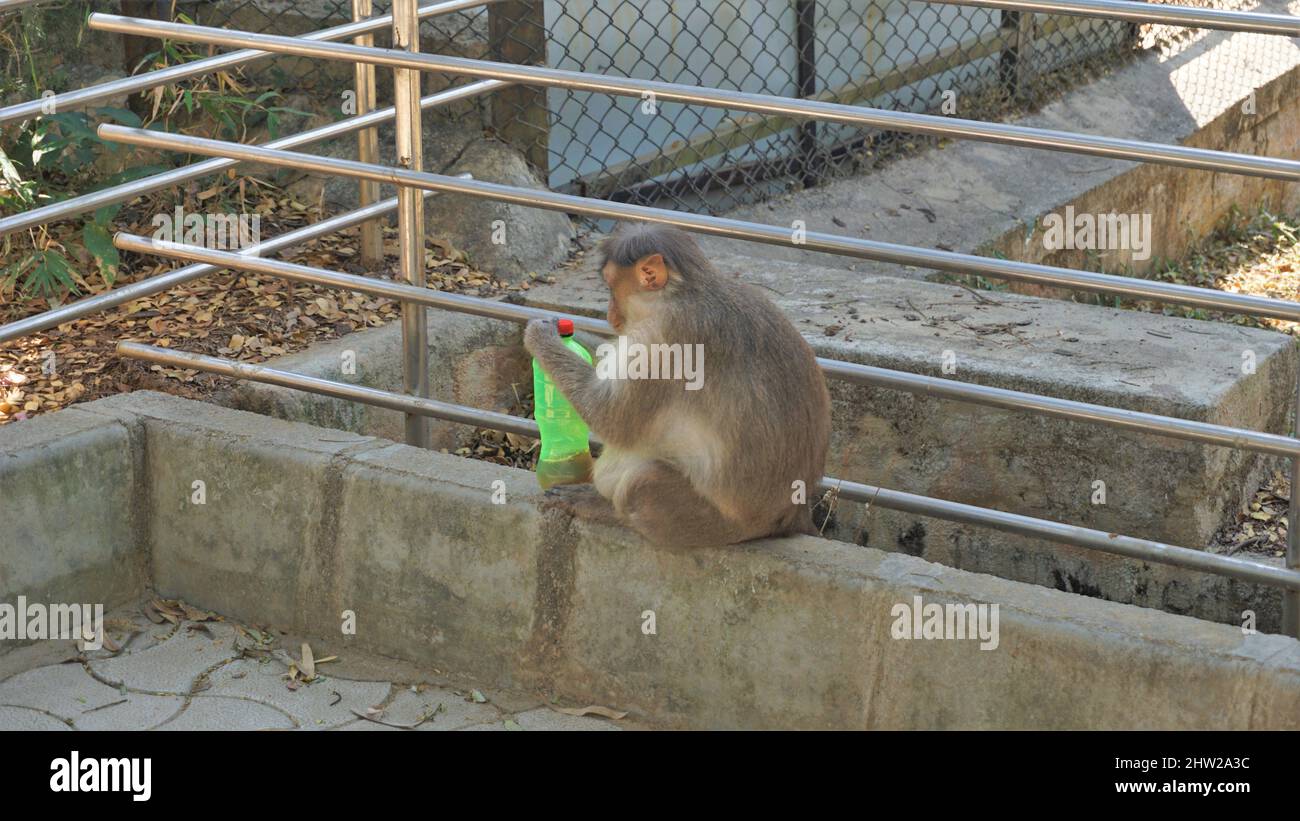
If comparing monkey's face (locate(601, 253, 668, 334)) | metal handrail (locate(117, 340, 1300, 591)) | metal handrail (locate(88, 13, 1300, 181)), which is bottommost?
metal handrail (locate(117, 340, 1300, 591))

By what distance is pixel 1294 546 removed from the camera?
3137 millimetres

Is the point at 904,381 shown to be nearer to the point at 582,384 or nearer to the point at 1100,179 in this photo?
the point at 582,384

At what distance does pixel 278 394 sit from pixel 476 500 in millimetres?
1156

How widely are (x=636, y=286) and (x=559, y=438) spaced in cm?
53

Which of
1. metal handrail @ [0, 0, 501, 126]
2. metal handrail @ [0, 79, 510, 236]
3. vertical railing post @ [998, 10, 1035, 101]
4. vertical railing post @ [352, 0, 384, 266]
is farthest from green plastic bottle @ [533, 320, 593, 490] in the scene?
vertical railing post @ [998, 10, 1035, 101]

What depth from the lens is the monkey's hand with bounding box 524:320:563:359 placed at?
338cm

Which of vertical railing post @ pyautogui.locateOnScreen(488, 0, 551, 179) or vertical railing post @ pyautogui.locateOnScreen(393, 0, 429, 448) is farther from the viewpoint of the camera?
vertical railing post @ pyautogui.locateOnScreen(488, 0, 551, 179)

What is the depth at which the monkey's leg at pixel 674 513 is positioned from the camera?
10.5 ft

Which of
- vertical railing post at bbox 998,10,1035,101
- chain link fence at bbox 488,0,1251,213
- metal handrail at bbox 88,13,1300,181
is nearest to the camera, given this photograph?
metal handrail at bbox 88,13,1300,181

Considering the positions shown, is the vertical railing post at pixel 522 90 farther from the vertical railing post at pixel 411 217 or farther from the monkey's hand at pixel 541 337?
the monkey's hand at pixel 541 337

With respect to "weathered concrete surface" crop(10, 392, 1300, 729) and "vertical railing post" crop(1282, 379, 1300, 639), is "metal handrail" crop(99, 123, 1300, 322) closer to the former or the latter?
"vertical railing post" crop(1282, 379, 1300, 639)

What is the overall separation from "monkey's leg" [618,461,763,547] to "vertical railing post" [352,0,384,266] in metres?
1.82

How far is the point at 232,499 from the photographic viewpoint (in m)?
3.78

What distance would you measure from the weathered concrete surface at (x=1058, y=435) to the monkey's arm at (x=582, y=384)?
56.0 inches
